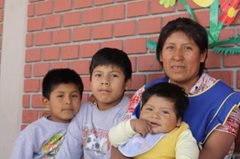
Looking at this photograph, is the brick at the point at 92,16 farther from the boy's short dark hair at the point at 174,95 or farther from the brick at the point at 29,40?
the boy's short dark hair at the point at 174,95

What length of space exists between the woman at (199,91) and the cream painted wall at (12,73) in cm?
160

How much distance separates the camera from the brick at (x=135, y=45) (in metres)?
3.29

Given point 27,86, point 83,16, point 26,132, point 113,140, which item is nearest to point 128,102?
point 113,140

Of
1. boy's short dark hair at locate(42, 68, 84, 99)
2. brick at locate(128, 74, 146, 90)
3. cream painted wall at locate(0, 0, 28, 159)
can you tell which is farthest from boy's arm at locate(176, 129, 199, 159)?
cream painted wall at locate(0, 0, 28, 159)

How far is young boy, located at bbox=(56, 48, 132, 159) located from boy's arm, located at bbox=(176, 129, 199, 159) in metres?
0.58

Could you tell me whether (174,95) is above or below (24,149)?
above

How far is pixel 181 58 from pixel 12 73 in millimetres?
1949

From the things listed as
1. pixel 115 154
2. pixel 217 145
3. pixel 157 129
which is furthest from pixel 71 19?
pixel 217 145

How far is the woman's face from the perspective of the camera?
8.67ft

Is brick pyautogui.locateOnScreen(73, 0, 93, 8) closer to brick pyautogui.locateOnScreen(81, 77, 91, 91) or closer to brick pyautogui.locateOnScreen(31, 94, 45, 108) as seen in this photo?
brick pyautogui.locateOnScreen(81, 77, 91, 91)

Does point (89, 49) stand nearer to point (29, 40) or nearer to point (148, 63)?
point (148, 63)

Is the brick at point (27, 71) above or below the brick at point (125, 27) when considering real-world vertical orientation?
below

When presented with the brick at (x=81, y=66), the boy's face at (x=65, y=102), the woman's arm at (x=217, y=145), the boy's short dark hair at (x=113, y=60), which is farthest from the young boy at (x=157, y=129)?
the brick at (x=81, y=66)

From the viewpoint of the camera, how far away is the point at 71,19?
3762mm
